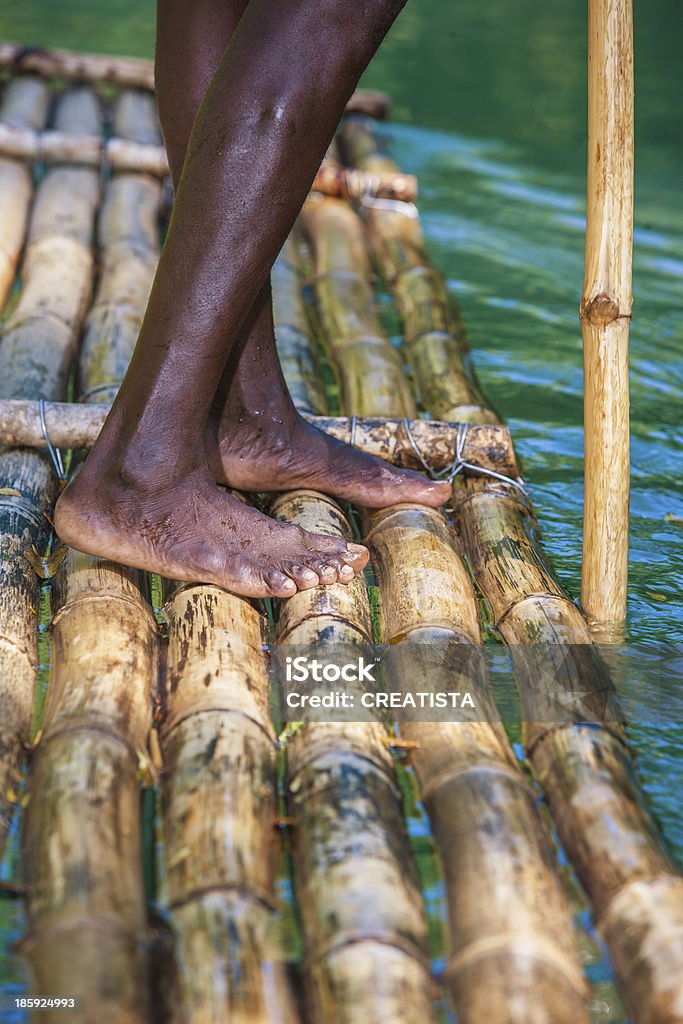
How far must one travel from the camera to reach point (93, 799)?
46.6 inches

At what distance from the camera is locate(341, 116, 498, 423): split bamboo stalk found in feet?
8.00

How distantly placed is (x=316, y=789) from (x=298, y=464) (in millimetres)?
710

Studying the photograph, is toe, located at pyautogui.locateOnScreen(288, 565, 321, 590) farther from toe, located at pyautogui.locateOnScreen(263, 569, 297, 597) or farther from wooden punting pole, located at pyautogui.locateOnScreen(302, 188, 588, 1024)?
wooden punting pole, located at pyautogui.locateOnScreen(302, 188, 588, 1024)

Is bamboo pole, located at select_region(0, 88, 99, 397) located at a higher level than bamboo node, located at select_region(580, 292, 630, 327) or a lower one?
higher

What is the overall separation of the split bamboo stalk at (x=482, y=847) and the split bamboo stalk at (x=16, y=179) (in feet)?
5.38

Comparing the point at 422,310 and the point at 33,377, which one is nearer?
the point at 33,377

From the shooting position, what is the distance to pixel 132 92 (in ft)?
Answer: 15.0

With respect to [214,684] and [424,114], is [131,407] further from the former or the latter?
[424,114]

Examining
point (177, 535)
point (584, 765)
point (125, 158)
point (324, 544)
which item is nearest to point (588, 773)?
point (584, 765)

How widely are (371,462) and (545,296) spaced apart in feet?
5.14

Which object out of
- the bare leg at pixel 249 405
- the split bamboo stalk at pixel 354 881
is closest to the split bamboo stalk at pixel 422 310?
the bare leg at pixel 249 405

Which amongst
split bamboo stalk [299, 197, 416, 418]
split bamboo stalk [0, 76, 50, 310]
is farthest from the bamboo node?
split bamboo stalk [0, 76, 50, 310]

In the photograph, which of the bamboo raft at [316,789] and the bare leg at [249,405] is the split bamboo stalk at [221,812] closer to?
the bamboo raft at [316,789]

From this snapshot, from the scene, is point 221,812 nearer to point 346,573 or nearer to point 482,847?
point 482,847
